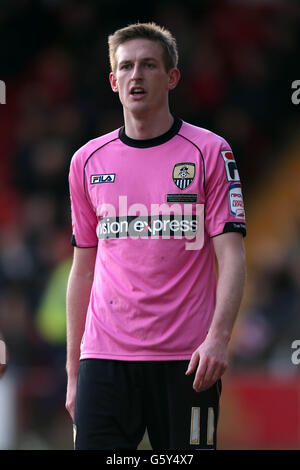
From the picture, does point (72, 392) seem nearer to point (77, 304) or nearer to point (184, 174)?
point (77, 304)

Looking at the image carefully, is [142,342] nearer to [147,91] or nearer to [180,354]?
[180,354]

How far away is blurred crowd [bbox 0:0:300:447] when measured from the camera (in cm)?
1159

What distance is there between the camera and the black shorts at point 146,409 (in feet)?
12.4

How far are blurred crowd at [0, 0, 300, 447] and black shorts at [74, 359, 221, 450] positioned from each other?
6698 mm

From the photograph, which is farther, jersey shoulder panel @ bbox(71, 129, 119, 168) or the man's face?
jersey shoulder panel @ bbox(71, 129, 119, 168)

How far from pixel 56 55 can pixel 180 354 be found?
35.2ft

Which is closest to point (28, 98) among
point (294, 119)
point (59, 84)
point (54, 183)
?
point (59, 84)

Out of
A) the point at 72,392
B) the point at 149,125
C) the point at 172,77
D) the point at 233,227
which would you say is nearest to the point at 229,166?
the point at 233,227

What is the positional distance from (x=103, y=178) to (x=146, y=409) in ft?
3.34

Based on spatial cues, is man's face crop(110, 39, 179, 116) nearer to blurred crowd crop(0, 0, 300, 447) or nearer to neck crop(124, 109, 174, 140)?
neck crop(124, 109, 174, 140)

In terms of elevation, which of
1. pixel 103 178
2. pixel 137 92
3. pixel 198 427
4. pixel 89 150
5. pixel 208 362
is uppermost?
pixel 137 92

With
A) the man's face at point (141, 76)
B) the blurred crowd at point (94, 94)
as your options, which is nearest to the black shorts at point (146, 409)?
the man's face at point (141, 76)

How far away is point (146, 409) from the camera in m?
3.85

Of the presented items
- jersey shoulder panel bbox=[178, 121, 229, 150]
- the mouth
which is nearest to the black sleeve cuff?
jersey shoulder panel bbox=[178, 121, 229, 150]
